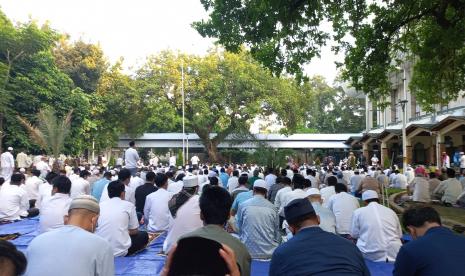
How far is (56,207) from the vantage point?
23.9 ft

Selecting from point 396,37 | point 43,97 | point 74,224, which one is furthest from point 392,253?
point 43,97

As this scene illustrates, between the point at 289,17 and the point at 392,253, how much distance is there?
502cm

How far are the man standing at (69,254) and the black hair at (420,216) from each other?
2408 millimetres

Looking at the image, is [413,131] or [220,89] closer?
[413,131]

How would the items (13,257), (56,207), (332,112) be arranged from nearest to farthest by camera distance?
(13,257) < (56,207) < (332,112)

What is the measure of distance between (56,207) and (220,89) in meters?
23.5

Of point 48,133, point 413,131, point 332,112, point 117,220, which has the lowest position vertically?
point 117,220

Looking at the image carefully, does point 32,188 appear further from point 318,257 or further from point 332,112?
point 332,112

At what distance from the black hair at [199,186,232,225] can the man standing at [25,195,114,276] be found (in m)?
0.77

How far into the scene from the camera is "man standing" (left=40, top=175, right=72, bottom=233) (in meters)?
7.22

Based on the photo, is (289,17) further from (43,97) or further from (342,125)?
(342,125)

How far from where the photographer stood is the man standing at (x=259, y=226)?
6691 mm

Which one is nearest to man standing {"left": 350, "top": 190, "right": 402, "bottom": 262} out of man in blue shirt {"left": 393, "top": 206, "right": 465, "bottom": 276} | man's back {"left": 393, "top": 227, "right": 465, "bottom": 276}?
man in blue shirt {"left": 393, "top": 206, "right": 465, "bottom": 276}

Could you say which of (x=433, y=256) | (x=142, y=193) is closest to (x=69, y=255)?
(x=433, y=256)
